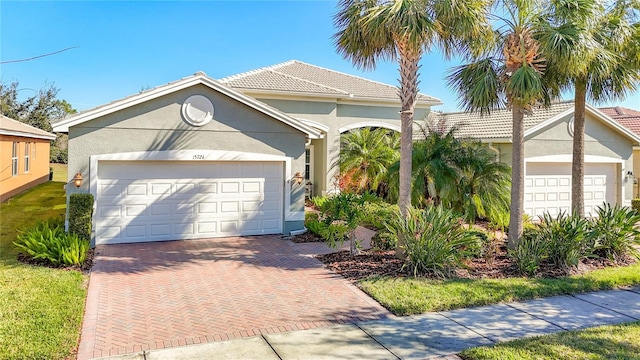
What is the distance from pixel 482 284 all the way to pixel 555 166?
41.0ft

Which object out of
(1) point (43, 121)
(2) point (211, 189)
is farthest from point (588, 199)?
(1) point (43, 121)

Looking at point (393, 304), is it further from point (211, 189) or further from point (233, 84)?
point (233, 84)

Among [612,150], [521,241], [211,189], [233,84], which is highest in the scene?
[233,84]

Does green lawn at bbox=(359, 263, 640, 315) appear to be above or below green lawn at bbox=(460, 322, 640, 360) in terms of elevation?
above

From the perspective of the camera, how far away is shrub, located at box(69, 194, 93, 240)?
37.4ft

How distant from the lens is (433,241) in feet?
32.9

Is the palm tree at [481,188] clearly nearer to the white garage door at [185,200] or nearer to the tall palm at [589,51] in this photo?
the tall palm at [589,51]

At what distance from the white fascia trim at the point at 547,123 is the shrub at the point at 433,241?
30.8 ft

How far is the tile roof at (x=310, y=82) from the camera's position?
67.2ft

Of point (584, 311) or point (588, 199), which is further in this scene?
point (588, 199)

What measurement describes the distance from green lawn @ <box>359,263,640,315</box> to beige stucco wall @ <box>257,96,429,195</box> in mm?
12292

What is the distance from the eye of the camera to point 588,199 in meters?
20.1

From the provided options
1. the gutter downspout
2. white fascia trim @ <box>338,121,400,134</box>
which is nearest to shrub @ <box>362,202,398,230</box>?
the gutter downspout

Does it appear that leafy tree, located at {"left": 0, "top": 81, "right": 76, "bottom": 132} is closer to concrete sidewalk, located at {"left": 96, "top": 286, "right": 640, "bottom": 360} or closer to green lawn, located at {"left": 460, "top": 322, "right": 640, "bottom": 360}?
concrete sidewalk, located at {"left": 96, "top": 286, "right": 640, "bottom": 360}
